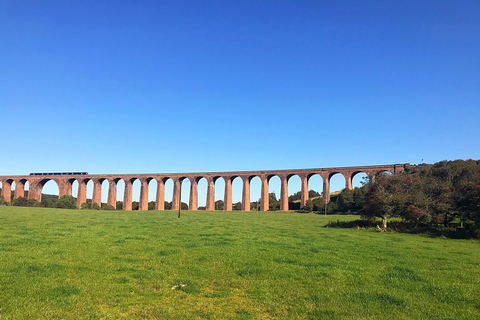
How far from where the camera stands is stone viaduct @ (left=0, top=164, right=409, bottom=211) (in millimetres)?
70062

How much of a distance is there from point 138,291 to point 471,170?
3238 centimetres

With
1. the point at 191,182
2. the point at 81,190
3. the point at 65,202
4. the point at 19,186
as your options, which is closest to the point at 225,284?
the point at 65,202

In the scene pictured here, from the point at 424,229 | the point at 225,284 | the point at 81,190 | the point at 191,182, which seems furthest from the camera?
the point at 81,190

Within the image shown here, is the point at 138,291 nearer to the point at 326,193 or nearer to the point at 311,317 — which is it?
the point at 311,317

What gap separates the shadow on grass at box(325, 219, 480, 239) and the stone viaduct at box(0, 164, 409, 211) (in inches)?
1565

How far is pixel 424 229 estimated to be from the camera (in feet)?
79.9

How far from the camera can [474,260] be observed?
12.7 meters

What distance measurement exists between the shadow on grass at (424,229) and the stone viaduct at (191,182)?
39.7m

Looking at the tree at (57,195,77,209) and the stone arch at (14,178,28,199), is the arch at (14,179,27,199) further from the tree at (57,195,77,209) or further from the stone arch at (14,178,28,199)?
the tree at (57,195,77,209)

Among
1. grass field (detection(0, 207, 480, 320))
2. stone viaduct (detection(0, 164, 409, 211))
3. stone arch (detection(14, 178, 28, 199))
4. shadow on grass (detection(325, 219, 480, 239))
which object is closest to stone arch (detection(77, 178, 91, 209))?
stone viaduct (detection(0, 164, 409, 211))

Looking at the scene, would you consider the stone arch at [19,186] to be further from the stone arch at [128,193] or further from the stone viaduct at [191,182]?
the stone arch at [128,193]

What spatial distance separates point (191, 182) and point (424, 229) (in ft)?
214

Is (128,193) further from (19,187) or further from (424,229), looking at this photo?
(424,229)

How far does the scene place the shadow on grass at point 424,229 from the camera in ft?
72.2
